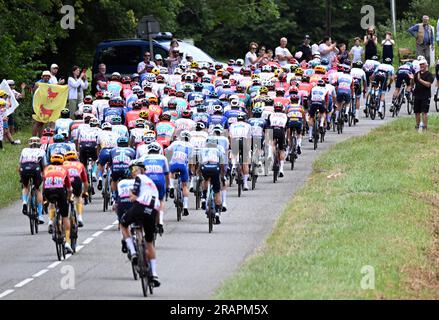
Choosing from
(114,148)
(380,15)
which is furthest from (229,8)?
(114,148)

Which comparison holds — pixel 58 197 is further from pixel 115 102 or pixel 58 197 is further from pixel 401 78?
pixel 401 78

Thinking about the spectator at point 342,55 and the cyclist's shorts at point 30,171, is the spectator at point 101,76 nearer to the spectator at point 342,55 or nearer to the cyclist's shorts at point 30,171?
the spectator at point 342,55

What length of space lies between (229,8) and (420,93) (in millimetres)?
24977

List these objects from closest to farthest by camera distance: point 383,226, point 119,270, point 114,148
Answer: point 119,270 → point 383,226 → point 114,148

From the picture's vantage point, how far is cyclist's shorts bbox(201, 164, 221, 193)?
28203 millimetres

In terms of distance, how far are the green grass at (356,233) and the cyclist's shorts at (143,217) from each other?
1.33 m

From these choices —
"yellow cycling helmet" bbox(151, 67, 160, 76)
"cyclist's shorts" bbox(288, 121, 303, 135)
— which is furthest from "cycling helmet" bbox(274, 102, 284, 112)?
"yellow cycling helmet" bbox(151, 67, 160, 76)

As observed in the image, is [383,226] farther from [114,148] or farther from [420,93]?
[420,93]

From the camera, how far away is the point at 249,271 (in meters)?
22.1

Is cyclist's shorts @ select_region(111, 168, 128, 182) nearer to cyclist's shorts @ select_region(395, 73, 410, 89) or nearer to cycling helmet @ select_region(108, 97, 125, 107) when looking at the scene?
cycling helmet @ select_region(108, 97, 125, 107)

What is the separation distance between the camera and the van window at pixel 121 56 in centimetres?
4828

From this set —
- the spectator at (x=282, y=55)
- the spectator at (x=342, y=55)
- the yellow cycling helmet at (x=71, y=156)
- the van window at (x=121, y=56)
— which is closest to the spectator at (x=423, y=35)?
the spectator at (x=342, y=55)

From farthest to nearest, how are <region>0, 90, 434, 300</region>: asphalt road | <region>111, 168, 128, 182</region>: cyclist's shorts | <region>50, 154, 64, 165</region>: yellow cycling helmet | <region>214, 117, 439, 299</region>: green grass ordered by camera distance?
<region>111, 168, 128, 182</region>: cyclist's shorts
<region>50, 154, 64, 165</region>: yellow cycling helmet
<region>0, 90, 434, 300</region>: asphalt road
<region>214, 117, 439, 299</region>: green grass

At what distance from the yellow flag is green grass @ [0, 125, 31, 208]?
4.15ft
